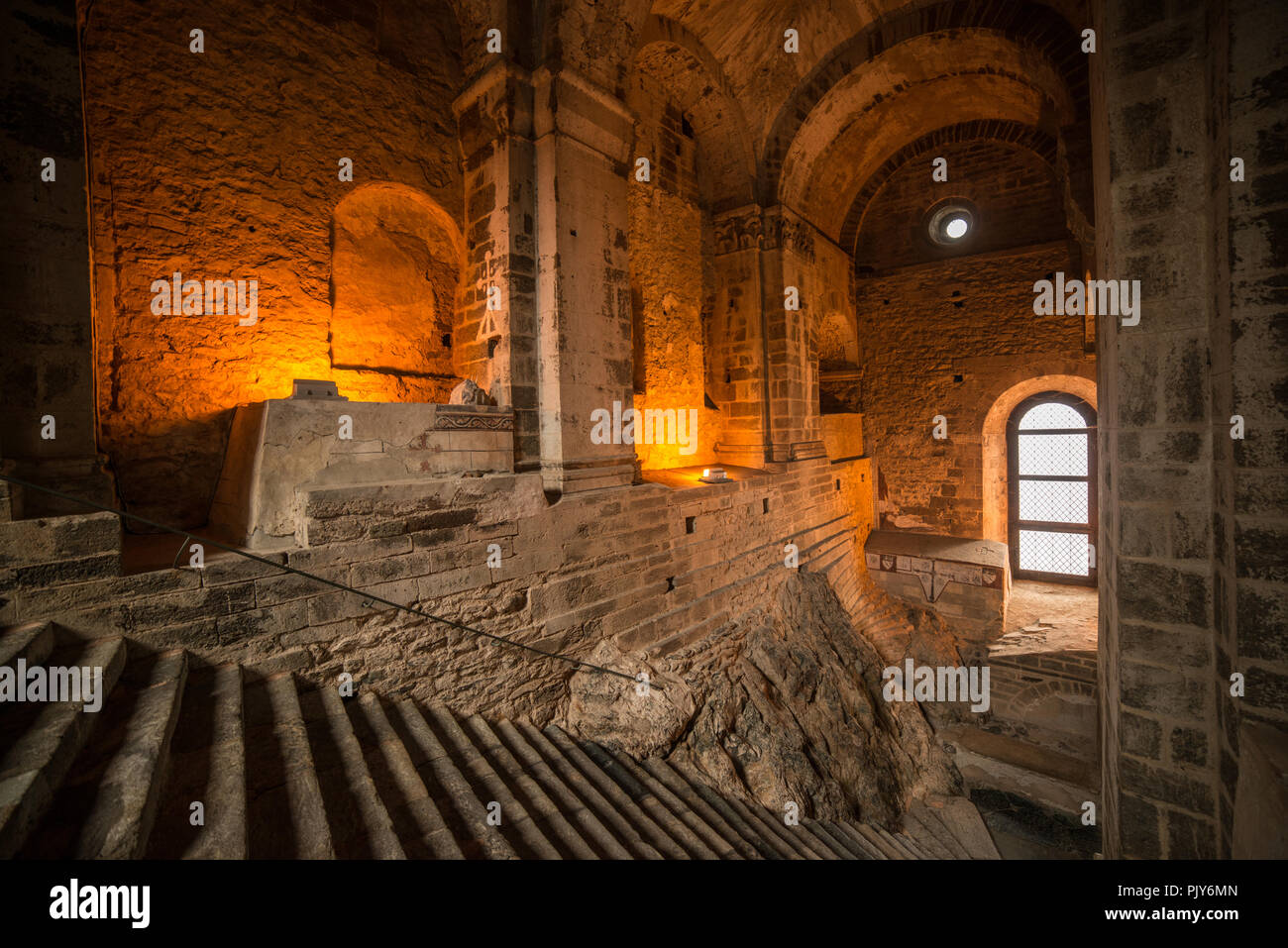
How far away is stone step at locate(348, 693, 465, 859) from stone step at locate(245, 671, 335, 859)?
13.5 inches

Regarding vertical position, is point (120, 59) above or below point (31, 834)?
above

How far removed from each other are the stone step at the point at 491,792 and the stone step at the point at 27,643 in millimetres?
1831

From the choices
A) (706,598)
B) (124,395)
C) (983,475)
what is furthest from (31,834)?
(983,475)

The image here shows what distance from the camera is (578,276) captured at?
4.64 m

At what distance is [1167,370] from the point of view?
8.84ft

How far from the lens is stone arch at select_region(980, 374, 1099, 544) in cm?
934

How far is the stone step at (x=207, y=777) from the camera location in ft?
5.99

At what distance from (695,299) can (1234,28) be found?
605 centimetres

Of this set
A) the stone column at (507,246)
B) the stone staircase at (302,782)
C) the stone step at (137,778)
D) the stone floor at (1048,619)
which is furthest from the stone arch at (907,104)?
the stone step at (137,778)

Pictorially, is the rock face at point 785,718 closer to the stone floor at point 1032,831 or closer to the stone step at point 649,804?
the stone step at point 649,804

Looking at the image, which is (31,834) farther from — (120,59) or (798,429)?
(798,429)

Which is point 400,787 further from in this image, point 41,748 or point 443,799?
point 41,748

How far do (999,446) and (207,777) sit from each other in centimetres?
1163

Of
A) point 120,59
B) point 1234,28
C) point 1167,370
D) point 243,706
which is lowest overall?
point 243,706
